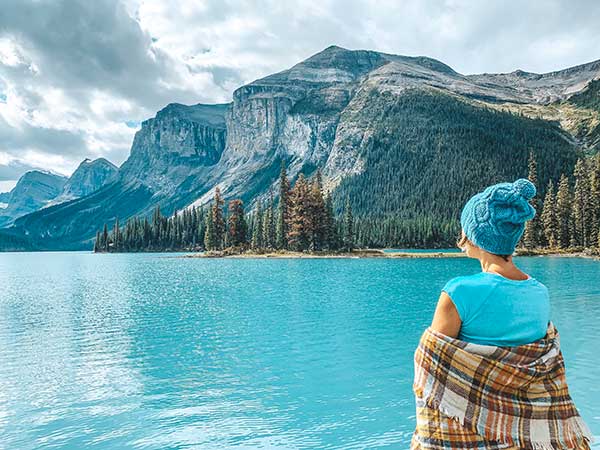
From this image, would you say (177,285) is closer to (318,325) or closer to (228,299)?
(228,299)

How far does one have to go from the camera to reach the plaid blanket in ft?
10.3

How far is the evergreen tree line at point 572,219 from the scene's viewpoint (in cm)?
8730

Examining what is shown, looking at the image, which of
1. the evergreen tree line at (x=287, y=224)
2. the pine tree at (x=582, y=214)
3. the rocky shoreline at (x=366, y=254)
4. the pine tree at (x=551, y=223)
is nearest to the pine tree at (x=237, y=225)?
the evergreen tree line at (x=287, y=224)

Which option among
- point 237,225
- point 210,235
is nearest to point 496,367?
point 237,225

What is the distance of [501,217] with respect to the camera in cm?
333

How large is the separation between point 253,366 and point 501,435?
1294cm

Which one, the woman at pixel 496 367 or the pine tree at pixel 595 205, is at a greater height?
the pine tree at pixel 595 205

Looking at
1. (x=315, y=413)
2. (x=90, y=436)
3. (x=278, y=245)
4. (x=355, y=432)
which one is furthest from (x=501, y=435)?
(x=278, y=245)

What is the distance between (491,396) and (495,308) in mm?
643

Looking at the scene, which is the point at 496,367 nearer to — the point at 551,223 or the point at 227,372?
the point at 227,372

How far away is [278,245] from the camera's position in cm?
10488

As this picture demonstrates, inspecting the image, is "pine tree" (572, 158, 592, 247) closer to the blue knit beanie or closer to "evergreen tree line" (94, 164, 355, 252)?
"evergreen tree line" (94, 164, 355, 252)

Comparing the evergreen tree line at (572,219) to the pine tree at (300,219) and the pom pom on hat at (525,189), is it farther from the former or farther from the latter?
the pom pom on hat at (525,189)

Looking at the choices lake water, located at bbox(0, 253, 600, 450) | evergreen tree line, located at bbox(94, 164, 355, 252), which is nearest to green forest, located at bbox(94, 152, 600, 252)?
evergreen tree line, located at bbox(94, 164, 355, 252)
